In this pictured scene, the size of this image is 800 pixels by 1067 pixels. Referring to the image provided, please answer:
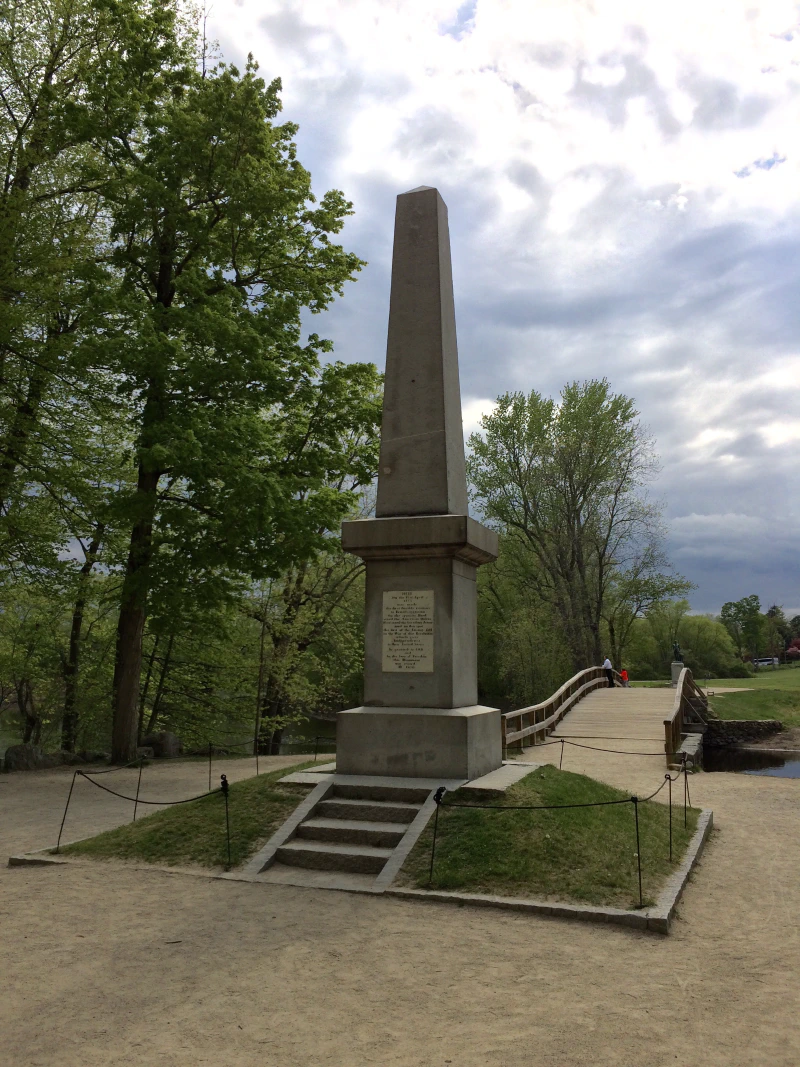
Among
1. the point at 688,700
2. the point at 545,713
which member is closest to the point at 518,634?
the point at 688,700

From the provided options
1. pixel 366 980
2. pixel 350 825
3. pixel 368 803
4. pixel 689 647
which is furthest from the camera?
pixel 689 647

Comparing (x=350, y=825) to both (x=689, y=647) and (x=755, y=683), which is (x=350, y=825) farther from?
(x=689, y=647)

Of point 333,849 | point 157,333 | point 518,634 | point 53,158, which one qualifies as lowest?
point 333,849

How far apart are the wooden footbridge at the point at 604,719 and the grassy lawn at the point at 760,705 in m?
6.93

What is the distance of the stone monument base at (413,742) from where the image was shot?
913 centimetres

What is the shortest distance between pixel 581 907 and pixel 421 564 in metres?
4.27

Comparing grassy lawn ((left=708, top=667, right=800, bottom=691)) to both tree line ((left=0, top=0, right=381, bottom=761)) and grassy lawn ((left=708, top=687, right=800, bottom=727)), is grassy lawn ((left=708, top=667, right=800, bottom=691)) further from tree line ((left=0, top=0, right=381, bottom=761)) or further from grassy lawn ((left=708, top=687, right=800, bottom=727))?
tree line ((left=0, top=0, right=381, bottom=761))

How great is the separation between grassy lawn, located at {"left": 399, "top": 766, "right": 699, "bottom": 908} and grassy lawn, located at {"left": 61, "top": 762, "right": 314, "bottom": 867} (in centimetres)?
178

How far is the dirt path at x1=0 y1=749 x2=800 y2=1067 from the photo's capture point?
4.41 meters

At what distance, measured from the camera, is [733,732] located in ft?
120

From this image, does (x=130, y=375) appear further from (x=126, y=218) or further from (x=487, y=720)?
(x=487, y=720)

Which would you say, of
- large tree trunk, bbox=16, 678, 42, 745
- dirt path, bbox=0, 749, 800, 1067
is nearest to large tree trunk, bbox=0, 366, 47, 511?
dirt path, bbox=0, 749, 800, 1067

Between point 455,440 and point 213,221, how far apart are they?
1002 centimetres

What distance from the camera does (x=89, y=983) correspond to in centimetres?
530
